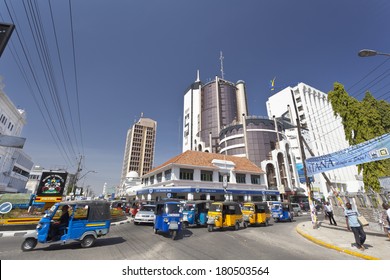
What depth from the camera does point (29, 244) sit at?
7.70 metres

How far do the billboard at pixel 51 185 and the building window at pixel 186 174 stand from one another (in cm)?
1544

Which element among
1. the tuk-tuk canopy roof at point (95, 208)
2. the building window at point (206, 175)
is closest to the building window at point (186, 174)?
the building window at point (206, 175)

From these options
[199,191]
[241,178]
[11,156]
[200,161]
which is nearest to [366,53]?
[199,191]

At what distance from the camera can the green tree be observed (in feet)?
47.1

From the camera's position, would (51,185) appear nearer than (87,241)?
No

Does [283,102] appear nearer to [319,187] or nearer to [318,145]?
[318,145]

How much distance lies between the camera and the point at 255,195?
34.4 m

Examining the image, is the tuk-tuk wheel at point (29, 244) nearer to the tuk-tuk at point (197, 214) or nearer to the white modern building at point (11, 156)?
the tuk-tuk at point (197, 214)

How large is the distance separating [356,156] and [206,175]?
2151 centimetres

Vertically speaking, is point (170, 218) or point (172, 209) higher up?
point (172, 209)

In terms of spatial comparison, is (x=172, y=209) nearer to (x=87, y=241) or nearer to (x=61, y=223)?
(x=87, y=241)

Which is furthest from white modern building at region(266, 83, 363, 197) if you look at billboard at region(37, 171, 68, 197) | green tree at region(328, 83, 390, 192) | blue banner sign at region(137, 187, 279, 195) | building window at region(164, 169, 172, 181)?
billboard at region(37, 171, 68, 197)

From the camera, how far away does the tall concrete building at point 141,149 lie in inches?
4262

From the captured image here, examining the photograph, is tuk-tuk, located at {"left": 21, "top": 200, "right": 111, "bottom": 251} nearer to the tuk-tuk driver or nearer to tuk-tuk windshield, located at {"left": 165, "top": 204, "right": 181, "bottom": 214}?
the tuk-tuk driver
